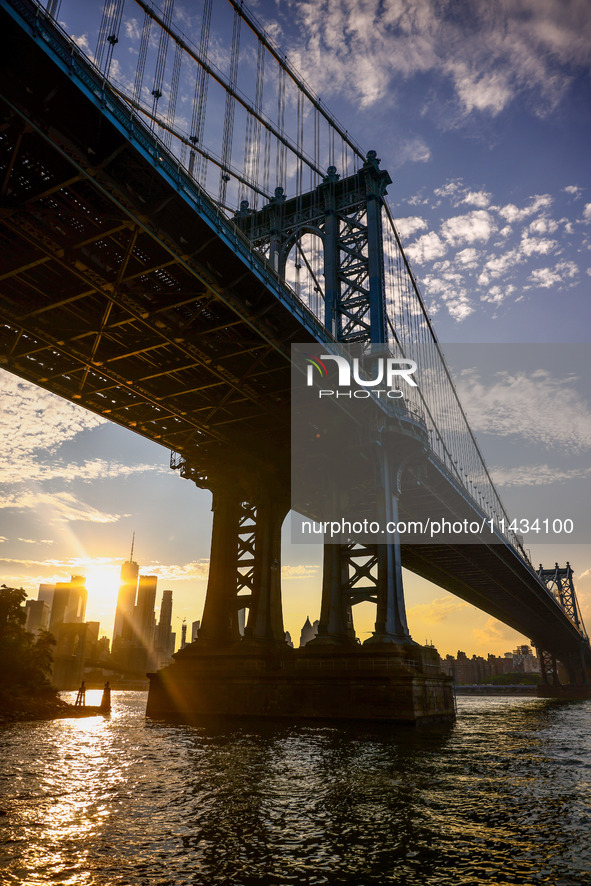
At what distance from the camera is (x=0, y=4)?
1355 cm

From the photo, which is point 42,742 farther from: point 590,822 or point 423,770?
point 590,822

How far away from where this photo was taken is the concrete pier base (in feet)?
89.0

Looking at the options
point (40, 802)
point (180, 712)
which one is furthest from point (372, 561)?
point (40, 802)

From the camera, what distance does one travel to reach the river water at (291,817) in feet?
20.1

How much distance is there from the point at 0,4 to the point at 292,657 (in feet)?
90.5

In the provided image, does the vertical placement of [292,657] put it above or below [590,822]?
above

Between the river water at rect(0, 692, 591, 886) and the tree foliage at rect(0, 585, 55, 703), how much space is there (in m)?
31.1

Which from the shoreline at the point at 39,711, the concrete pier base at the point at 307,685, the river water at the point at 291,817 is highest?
the concrete pier base at the point at 307,685

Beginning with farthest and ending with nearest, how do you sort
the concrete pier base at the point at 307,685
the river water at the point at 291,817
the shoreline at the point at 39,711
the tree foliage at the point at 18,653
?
1. the tree foliage at the point at 18,653
2. the shoreline at the point at 39,711
3. the concrete pier base at the point at 307,685
4. the river water at the point at 291,817

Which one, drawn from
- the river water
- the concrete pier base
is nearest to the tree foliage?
the concrete pier base

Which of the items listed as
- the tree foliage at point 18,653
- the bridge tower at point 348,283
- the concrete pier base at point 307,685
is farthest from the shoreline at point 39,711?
the bridge tower at point 348,283

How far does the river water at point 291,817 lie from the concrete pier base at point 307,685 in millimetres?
10180

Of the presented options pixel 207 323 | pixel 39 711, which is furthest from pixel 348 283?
pixel 39 711

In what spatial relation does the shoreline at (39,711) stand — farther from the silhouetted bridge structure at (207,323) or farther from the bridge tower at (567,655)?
the bridge tower at (567,655)
